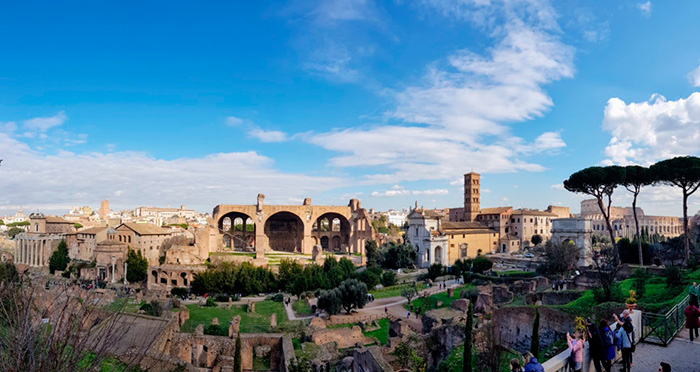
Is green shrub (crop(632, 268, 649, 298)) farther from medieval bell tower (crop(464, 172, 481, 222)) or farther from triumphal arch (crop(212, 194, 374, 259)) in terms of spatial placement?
medieval bell tower (crop(464, 172, 481, 222))

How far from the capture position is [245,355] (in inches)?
598

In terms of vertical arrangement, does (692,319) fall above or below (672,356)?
above

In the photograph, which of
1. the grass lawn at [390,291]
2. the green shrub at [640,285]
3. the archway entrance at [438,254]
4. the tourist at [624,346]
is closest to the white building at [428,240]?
the archway entrance at [438,254]

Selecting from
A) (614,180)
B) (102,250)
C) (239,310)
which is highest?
(614,180)

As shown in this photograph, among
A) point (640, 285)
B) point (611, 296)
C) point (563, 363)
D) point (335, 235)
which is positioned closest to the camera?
point (563, 363)

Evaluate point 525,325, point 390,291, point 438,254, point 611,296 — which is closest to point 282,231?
point 438,254

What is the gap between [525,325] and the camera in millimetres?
14031

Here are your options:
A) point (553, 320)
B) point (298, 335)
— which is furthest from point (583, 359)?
point (298, 335)

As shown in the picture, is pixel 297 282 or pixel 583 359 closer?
pixel 583 359

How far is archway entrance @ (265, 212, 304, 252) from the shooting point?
182 feet

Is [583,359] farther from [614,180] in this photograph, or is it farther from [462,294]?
[614,180]

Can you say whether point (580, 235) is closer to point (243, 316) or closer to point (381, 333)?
point (381, 333)

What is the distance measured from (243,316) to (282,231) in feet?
103

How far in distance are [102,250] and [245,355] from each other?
2903 cm
